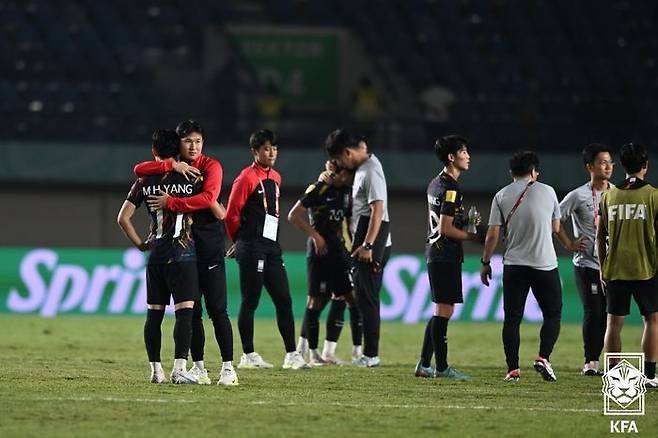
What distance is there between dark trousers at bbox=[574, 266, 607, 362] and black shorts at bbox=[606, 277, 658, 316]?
1.33 m

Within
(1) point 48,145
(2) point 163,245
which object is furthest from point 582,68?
(2) point 163,245

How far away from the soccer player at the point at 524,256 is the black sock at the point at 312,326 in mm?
2422

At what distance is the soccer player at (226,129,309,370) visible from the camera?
11.6 meters

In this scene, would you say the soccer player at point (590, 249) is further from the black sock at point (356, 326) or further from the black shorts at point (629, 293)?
the black sock at point (356, 326)

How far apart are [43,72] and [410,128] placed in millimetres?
7396

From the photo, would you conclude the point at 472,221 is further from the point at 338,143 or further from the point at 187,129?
the point at 187,129

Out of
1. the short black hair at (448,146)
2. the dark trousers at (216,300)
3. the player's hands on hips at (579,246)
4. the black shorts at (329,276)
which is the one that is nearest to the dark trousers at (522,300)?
the player's hands on hips at (579,246)

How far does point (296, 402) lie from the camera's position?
28.8 feet

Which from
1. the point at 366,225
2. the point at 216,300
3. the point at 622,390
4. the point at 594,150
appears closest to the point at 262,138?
the point at 366,225

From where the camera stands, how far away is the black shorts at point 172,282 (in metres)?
9.50

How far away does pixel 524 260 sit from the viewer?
10.6 m

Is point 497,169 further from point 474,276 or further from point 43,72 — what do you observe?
point 43,72

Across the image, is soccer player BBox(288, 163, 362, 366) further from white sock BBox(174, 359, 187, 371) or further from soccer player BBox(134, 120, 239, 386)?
white sock BBox(174, 359, 187, 371)

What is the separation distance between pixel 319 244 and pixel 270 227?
0.75 meters
